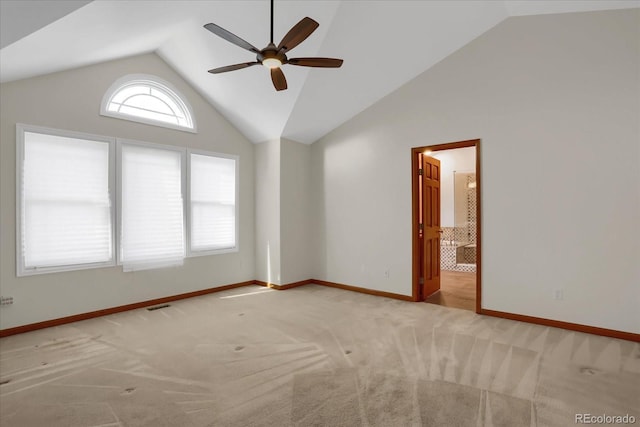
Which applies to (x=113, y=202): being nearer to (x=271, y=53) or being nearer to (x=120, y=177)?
(x=120, y=177)

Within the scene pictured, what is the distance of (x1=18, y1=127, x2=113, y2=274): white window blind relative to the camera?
3555mm

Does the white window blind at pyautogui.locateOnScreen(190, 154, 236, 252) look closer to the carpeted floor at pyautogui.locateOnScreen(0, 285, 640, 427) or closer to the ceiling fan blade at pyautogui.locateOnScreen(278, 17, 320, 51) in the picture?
the carpeted floor at pyautogui.locateOnScreen(0, 285, 640, 427)

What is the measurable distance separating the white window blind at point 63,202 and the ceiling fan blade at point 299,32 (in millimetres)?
2952

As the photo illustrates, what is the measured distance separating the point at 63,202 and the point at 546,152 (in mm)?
5616

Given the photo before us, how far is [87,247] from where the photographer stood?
3.97m

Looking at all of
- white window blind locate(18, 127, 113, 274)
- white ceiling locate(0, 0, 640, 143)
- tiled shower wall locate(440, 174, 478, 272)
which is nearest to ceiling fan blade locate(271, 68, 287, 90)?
white ceiling locate(0, 0, 640, 143)

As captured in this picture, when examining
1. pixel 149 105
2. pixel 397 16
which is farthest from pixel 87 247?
pixel 397 16

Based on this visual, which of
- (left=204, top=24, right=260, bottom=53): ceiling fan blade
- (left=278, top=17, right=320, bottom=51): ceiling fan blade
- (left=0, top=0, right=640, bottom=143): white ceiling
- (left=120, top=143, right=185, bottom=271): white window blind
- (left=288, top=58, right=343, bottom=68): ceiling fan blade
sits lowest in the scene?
(left=120, top=143, right=185, bottom=271): white window blind

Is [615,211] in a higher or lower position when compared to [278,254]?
higher

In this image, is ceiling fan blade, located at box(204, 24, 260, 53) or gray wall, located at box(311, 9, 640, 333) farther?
gray wall, located at box(311, 9, 640, 333)

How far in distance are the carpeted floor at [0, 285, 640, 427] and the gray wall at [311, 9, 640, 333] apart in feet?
2.03

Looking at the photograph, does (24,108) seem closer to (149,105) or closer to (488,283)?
(149,105)

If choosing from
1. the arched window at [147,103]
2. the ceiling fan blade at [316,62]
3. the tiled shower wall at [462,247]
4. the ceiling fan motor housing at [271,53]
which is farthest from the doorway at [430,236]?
the arched window at [147,103]

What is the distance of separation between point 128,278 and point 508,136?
5.22 metres
